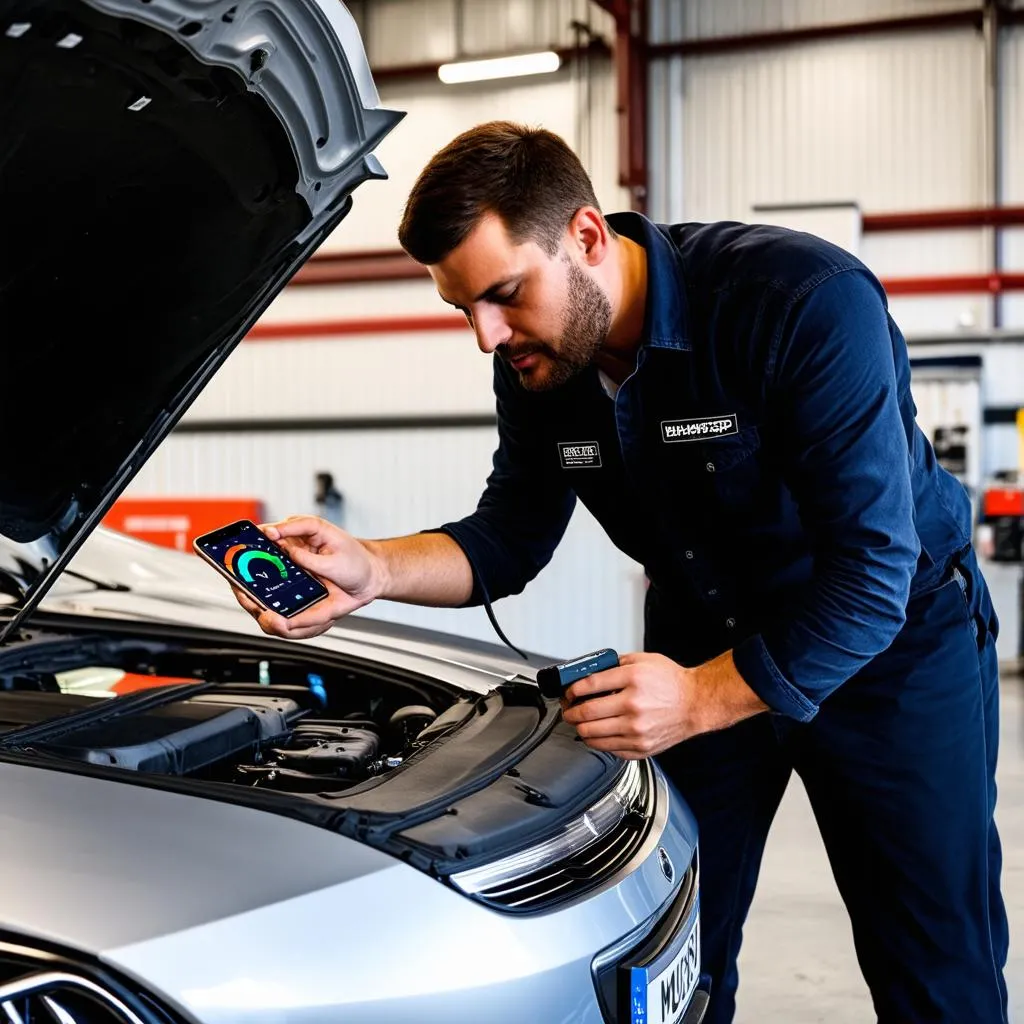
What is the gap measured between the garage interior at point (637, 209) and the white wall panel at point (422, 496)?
2 centimetres

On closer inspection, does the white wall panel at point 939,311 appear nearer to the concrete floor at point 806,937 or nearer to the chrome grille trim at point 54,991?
the concrete floor at point 806,937

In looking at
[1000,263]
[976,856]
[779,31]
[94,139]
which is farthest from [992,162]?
[94,139]

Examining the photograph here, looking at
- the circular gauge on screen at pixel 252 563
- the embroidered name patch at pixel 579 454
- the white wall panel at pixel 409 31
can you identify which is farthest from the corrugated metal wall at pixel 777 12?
the circular gauge on screen at pixel 252 563

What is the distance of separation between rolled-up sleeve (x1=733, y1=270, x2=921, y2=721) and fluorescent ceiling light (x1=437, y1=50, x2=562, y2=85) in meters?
6.29

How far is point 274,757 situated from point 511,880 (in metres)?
0.49

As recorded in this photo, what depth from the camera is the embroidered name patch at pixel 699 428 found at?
4.85 ft

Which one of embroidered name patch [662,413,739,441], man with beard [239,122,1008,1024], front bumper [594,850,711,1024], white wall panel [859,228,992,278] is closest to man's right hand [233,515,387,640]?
man with beard [239,122,1008,1024]

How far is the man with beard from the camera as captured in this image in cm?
133

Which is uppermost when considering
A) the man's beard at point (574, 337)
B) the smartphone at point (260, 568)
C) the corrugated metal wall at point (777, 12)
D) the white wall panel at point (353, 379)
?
the corrugated metal wall at point (777, 12)

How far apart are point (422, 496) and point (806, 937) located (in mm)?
5171

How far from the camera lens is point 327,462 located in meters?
7.86

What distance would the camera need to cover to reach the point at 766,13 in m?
7.05

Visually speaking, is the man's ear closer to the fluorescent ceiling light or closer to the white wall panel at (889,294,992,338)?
the white wall panel at (889,294,992,338)

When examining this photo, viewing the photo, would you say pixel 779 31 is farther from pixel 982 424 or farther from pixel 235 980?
pixel 235 980
